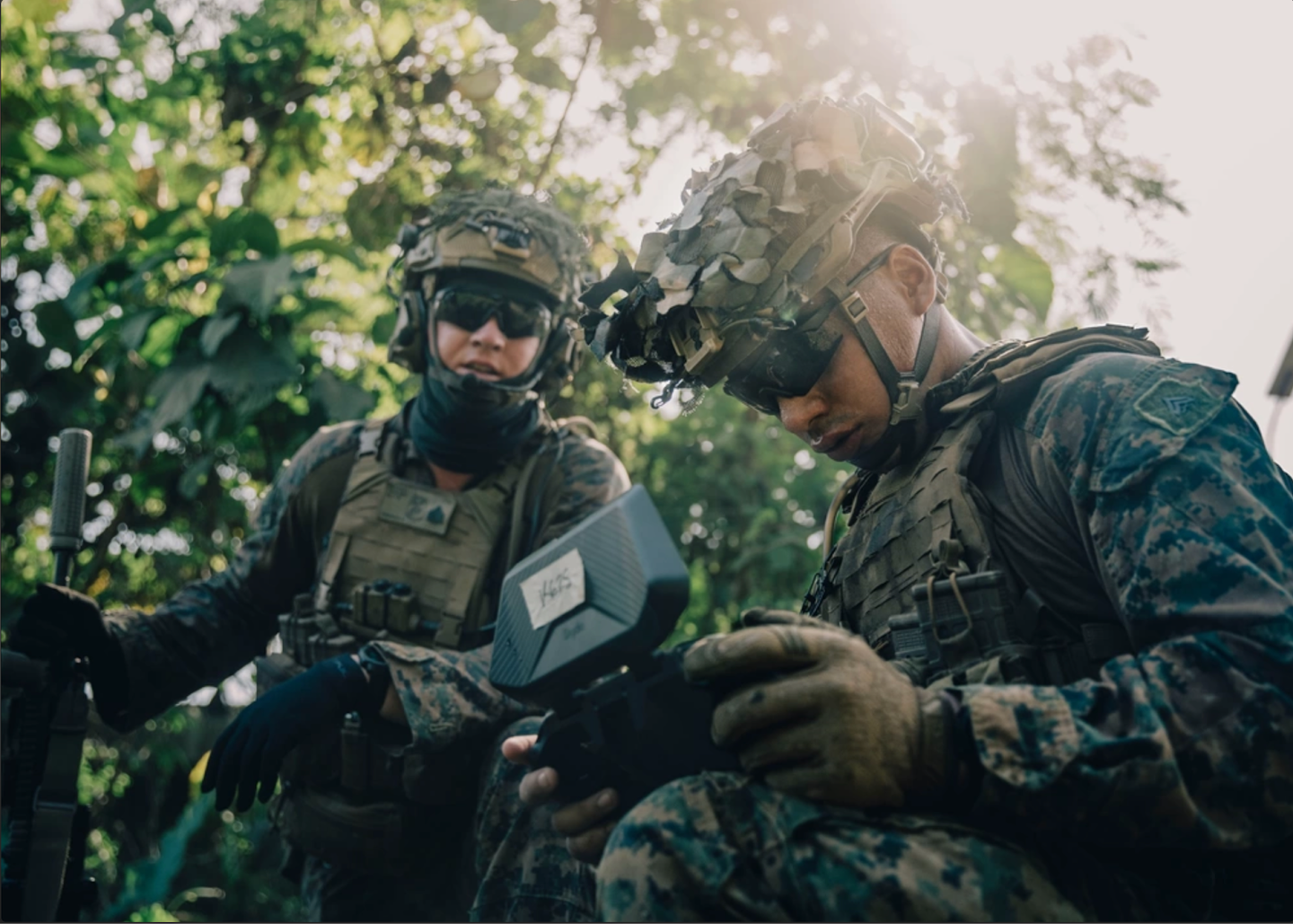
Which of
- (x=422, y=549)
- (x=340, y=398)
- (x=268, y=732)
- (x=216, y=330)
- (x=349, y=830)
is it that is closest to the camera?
(x=268, y=732)

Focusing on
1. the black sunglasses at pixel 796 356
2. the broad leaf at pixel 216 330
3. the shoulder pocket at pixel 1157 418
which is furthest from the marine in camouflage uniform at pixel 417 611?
the shoulder pocket at pixel 1157 418

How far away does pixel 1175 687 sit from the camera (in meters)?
1.62

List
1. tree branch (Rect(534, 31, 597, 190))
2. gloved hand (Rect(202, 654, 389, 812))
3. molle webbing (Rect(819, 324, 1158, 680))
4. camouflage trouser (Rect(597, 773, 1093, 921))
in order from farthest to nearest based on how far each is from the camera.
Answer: tree branch (Rect(534, 31, 597, 190)) → gloved hand (Rect(202, 654, 389, 812)) → molle webbing (Rect(819, 324, 1158, 680)) → camouflage trouser (Rect(597, 773, 1093, 921))

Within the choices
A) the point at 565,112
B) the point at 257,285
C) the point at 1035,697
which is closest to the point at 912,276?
the point at 1035,697

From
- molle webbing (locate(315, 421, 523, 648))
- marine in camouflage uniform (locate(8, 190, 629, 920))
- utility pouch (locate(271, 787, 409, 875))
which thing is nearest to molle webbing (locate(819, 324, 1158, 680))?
marine in camouflage uniform (locate(8, 190, 629, 920))

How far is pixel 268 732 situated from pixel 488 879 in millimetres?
672

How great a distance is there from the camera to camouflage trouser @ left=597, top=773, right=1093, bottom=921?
155 centimetres

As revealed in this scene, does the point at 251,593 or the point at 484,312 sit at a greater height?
the point at 484,312

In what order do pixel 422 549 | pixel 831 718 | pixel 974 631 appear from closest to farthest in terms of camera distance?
pixel 831 718 → pixel 974 631 → pixel 422 549

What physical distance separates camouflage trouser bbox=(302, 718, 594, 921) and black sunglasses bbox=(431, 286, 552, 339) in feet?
4.59

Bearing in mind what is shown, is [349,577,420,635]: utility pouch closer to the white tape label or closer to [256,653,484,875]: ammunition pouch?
[256,653,484,875]: ammunition pouch

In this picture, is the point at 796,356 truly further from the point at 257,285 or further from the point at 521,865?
the point at 257,285

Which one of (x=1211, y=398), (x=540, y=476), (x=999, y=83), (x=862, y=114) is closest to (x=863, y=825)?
(x=1211, y=398)

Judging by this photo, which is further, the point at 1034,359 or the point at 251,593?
the point at 251,593
